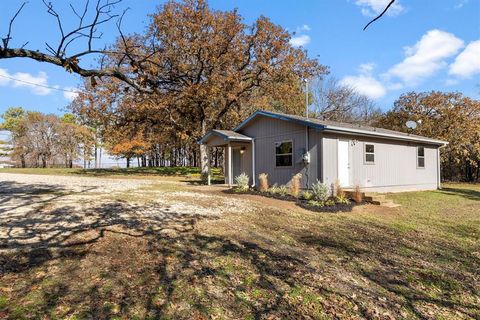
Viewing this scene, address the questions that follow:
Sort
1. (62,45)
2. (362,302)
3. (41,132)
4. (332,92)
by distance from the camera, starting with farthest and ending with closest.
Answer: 1. (41,132)
2. (332,92)
3. (62,45)
4. (362,302)

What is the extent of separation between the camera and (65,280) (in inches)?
138

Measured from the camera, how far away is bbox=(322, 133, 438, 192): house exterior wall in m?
11.9

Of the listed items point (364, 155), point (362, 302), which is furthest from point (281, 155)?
point (362, 302)

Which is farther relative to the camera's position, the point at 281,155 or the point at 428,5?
the point at 281,155

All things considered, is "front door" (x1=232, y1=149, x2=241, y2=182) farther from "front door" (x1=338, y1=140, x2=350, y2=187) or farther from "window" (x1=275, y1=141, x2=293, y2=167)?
"front door" (x1=338, y1=140, x2=350, y2=187)

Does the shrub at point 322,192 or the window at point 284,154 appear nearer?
the shrub at point 322,192

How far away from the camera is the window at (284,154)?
504 inches

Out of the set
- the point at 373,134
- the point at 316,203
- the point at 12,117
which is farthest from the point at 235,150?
the point at 12,117

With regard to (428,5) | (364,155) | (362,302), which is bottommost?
(362,302)

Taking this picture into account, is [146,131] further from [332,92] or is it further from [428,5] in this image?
[428,5]

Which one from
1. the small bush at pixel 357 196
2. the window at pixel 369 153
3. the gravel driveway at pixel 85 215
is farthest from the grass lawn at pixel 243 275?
the window at pixel 369 153

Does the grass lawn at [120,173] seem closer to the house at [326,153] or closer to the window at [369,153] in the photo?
the house at [326,153]

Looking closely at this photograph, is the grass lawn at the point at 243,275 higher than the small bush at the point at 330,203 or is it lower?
lower

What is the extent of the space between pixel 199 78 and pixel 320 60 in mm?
8390
